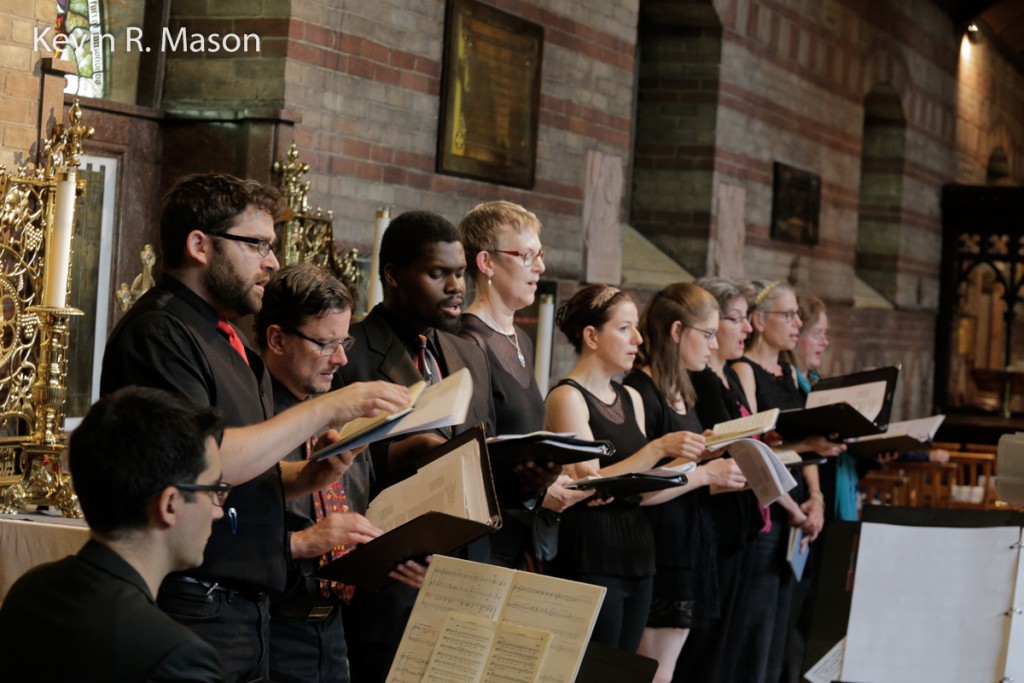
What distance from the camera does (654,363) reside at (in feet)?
15.7

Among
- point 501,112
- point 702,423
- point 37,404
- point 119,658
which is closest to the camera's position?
point 119,658

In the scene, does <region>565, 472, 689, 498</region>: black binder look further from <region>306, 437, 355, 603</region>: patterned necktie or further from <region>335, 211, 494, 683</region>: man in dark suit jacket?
<region>306, 437, 355, 603</region>: patterned necktie

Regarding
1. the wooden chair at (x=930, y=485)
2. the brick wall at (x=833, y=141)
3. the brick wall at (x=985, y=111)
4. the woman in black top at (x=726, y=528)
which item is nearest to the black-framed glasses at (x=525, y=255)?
the woman in black top at (x=726, y=528)

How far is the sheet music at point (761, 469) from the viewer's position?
447 cm

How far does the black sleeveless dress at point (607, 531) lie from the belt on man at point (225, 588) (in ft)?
4.96

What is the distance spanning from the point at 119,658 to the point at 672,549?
3034mm

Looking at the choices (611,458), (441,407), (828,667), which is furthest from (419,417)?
(611,458)

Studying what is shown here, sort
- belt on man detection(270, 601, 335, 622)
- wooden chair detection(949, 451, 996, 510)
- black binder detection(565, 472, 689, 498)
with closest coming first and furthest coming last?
1. belt on man detection(270, 601, 335, 622)
2. black binder detection(565, 472, 689, 498)
3. wooden chair detection(949, 451, 996, 510)

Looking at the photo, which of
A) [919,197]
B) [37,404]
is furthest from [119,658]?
[919,197]

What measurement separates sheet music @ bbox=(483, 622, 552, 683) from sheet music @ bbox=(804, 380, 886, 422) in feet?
10.1

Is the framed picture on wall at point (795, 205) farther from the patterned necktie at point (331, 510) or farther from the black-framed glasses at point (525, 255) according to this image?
the patterned necktie at point (331, 510)

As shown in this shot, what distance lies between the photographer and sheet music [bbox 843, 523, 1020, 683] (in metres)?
2.78

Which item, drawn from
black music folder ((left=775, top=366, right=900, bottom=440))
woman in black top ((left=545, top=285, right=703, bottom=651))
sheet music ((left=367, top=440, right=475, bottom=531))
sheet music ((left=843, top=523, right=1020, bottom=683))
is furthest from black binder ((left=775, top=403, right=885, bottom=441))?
sheet music ((left=367, top=440, right=475, bottom=531))

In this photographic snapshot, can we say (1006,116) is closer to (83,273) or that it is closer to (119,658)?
(83,273)
